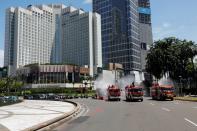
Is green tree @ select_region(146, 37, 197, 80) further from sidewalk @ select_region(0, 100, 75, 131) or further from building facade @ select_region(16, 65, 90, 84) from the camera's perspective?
building facade @ select_region(16, 65, 90, 84)

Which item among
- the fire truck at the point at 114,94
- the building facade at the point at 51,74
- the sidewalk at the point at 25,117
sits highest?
the building facade at the point at 51,74

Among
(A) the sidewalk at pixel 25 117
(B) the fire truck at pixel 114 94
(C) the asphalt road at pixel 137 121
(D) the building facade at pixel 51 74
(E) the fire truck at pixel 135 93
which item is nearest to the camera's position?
(C) the asphalt road at pixel 137 121

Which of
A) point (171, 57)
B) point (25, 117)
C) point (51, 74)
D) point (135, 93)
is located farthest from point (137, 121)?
point (51, 74)

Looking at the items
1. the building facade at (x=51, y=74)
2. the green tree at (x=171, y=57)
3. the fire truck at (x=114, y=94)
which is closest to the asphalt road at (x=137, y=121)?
the fire truck at (x=114, y=94)

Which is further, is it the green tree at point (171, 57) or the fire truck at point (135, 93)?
the green tree at point (171, 57)

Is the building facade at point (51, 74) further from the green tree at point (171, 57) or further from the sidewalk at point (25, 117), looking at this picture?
the sidewalk at point (25, 117)

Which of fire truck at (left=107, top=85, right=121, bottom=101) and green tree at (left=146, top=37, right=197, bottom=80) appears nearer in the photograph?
fire truck at (left=107, top=85, right=121, bottom=101)

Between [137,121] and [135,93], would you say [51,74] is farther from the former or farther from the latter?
[137,121]

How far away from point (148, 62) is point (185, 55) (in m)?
10.2

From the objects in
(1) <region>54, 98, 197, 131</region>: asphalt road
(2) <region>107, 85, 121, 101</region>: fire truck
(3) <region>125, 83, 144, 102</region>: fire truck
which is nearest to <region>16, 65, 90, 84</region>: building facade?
(2) <region>107, 85, 121, 101</region>: fire truck

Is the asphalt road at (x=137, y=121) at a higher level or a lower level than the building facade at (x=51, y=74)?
lower

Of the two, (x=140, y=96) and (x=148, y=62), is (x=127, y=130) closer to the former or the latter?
(x=140, y=96)

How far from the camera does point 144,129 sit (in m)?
14.3

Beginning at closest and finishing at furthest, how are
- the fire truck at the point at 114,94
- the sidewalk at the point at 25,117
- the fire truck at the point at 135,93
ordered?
the sidewalk at the point at 25,117 → the fire truck at the point at 135,93 → the fire truck at the point at 114,94
